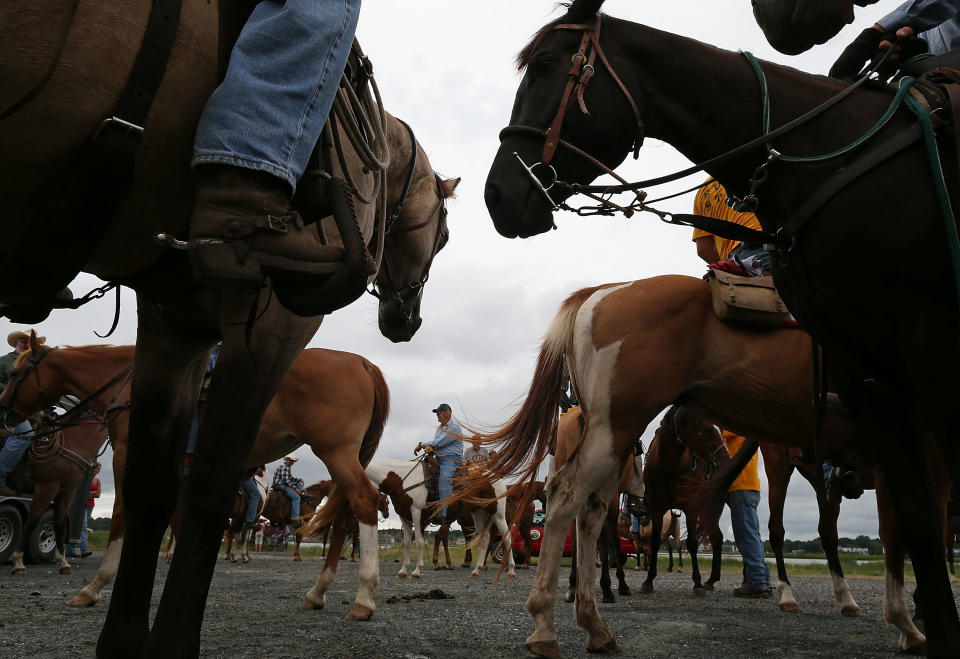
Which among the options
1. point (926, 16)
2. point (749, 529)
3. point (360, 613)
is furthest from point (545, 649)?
point (749, 529)

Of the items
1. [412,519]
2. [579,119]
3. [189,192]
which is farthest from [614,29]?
[412,519]

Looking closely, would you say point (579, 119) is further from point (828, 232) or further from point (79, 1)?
point (79, 1)

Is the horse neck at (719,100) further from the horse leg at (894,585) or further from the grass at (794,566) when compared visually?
the grass at (794,566)

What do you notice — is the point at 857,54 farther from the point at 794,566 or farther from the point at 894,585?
the point at 794,566

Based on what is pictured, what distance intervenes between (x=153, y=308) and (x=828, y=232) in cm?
234

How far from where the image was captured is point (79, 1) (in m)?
1.55

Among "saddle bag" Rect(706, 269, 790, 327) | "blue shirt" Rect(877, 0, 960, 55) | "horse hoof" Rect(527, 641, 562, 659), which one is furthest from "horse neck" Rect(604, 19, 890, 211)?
"horse hoof" Rect(527, 641, 562, 659)

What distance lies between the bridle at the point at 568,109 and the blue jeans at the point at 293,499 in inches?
925

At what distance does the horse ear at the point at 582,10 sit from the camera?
3178 mm

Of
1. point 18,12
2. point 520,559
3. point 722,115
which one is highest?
point 722,115

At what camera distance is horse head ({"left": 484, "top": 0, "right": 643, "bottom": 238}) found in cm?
304

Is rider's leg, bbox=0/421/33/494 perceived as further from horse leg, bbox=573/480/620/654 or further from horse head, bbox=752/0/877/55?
horse head, bbox=752/0/877/55

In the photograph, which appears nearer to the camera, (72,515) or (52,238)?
(52,238)

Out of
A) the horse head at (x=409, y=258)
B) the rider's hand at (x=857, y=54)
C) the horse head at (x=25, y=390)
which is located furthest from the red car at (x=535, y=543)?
the rider's hand at (x=857, y=54)
